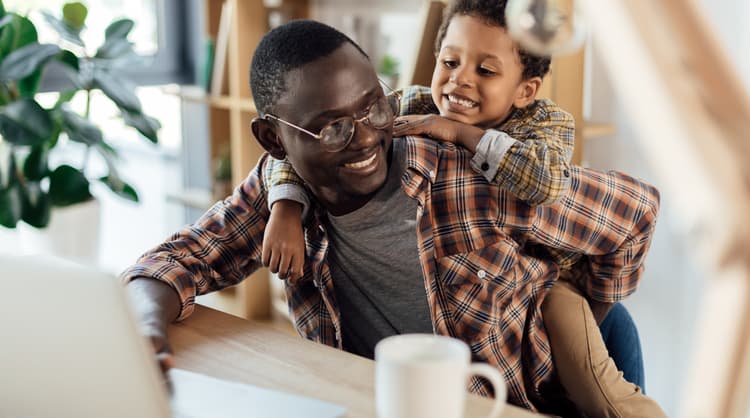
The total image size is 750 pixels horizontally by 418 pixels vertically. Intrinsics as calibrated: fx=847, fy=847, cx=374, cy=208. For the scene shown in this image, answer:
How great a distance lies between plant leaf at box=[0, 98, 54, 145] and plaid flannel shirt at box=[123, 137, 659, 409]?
150cm

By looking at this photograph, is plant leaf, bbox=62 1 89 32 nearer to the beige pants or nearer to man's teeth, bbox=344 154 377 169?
man's teeth, bbox=344 154 377 169

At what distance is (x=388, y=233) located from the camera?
4.41 ft

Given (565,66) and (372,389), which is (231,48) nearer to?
(565,66)

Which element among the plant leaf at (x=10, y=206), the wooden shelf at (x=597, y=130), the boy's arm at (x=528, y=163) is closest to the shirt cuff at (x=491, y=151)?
the boy's arm at (x=528, y=163)

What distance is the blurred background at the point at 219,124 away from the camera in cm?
217

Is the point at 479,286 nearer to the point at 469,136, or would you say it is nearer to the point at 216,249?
the point at 469,136

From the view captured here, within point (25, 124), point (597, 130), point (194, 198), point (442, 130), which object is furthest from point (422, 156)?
point (194, 198)

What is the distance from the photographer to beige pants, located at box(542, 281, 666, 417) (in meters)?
1.27

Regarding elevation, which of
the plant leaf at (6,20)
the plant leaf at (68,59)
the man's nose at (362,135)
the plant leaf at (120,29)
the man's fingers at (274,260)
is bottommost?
the plant leaf at (68,59)

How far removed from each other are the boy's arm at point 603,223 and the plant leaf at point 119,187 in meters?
1.95

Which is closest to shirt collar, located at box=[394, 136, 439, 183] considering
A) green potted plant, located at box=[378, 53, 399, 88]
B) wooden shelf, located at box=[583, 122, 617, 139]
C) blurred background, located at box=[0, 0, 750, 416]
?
blurred background, located at box=[0, 0, 750, 416]

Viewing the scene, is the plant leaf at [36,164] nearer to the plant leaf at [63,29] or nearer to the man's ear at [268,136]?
the plant leaf at [63,29]

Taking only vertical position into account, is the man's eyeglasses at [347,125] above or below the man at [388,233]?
above

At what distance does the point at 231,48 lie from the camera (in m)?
3.05
